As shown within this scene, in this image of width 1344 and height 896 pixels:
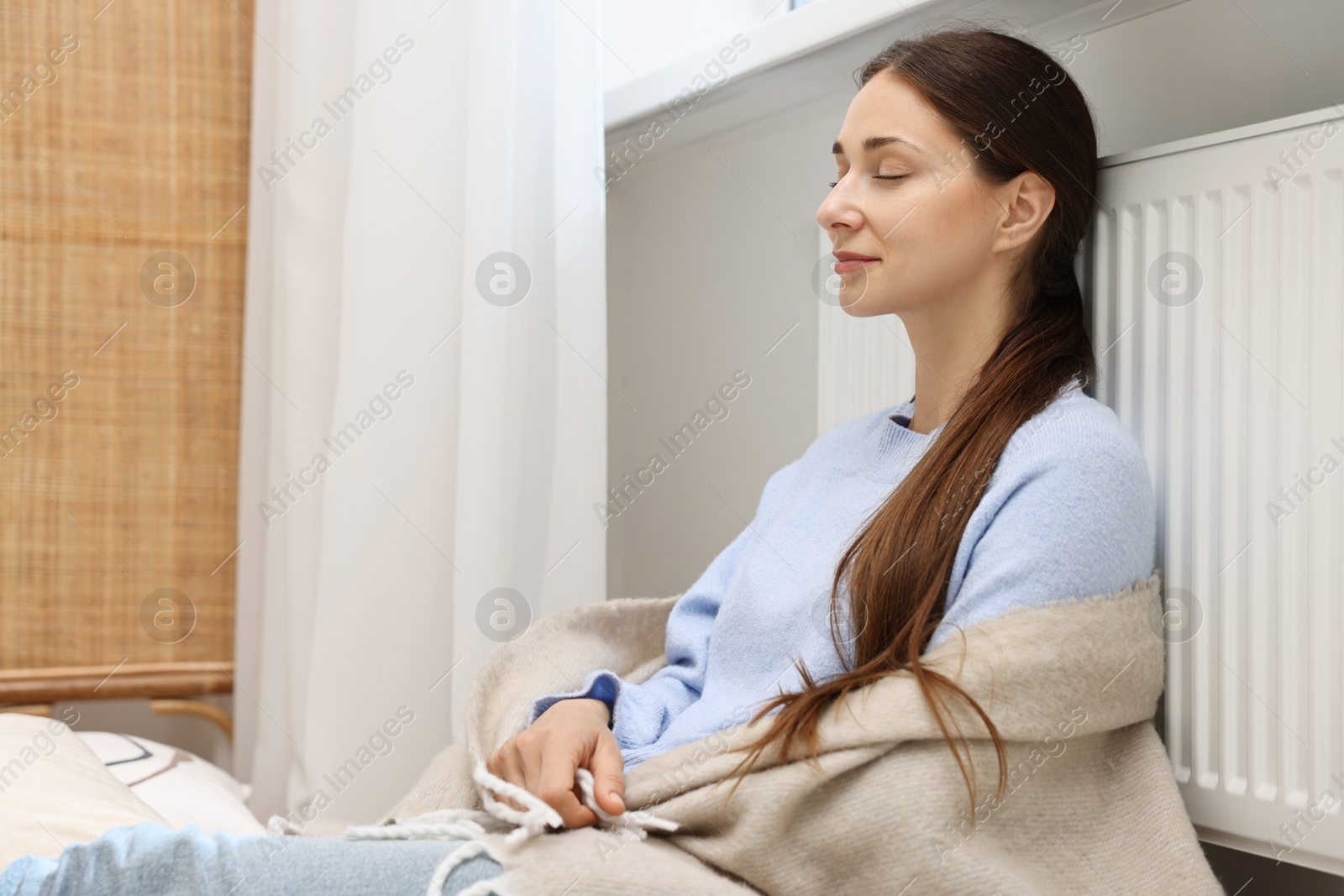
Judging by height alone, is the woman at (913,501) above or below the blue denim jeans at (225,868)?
above

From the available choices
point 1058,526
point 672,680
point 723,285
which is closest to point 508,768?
point 672,680

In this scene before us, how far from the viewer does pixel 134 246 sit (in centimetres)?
163

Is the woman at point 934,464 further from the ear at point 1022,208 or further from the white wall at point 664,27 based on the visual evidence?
the white wall at point 664,27

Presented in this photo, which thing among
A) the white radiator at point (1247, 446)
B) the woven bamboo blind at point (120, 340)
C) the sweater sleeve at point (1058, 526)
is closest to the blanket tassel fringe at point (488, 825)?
the sweater sleeve at point (1058, 526)

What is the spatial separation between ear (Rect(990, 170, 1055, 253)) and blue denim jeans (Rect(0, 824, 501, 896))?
0.60 metres

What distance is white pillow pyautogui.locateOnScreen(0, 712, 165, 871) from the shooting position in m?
0.80

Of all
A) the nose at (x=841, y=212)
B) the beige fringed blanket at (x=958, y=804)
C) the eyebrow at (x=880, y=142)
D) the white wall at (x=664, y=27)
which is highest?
the white wall at (x=664, y=27)

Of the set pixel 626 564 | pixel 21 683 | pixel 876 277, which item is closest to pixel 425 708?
pixel 626 564

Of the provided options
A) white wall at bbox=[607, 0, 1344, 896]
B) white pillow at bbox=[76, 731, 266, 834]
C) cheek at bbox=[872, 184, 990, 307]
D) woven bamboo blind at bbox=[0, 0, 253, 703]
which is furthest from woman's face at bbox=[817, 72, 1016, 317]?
woven bamboo blind at bbox=[0, 0, 253, 703]

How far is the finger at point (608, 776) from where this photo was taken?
721mm

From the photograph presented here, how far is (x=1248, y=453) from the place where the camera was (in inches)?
29.3

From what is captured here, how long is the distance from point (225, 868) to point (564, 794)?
0.70 feet

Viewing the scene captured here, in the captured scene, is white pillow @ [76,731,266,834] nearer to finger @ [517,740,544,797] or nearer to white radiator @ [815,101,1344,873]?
finger @ [517,740,544,797]

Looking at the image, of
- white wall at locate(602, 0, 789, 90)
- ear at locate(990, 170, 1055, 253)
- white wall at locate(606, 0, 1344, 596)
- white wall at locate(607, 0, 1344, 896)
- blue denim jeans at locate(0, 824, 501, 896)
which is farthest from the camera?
white wall at locate(602, 0, 789, 90)
